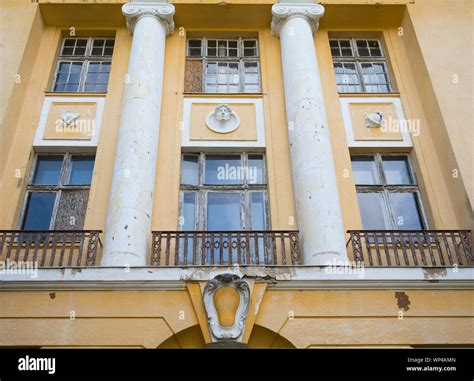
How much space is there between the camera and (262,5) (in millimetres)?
10594

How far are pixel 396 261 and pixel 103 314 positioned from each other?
4.31 metres

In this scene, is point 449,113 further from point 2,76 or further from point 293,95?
point 2,76

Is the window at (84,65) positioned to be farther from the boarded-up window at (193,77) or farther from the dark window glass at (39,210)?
the dark window glass at (39,210)

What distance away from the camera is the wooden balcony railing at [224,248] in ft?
24.5

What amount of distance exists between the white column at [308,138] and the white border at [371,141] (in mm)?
690

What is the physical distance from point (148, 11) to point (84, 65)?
179 centimetres

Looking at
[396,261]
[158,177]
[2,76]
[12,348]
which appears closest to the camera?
[12,348]

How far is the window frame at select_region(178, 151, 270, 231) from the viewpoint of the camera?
27.1 feet

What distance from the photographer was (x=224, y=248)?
7.55m

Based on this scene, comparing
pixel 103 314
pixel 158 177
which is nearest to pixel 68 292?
pixel 103 314

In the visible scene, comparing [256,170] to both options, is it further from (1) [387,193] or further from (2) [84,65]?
(2) [84,65]

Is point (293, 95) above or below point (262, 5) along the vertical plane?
below
